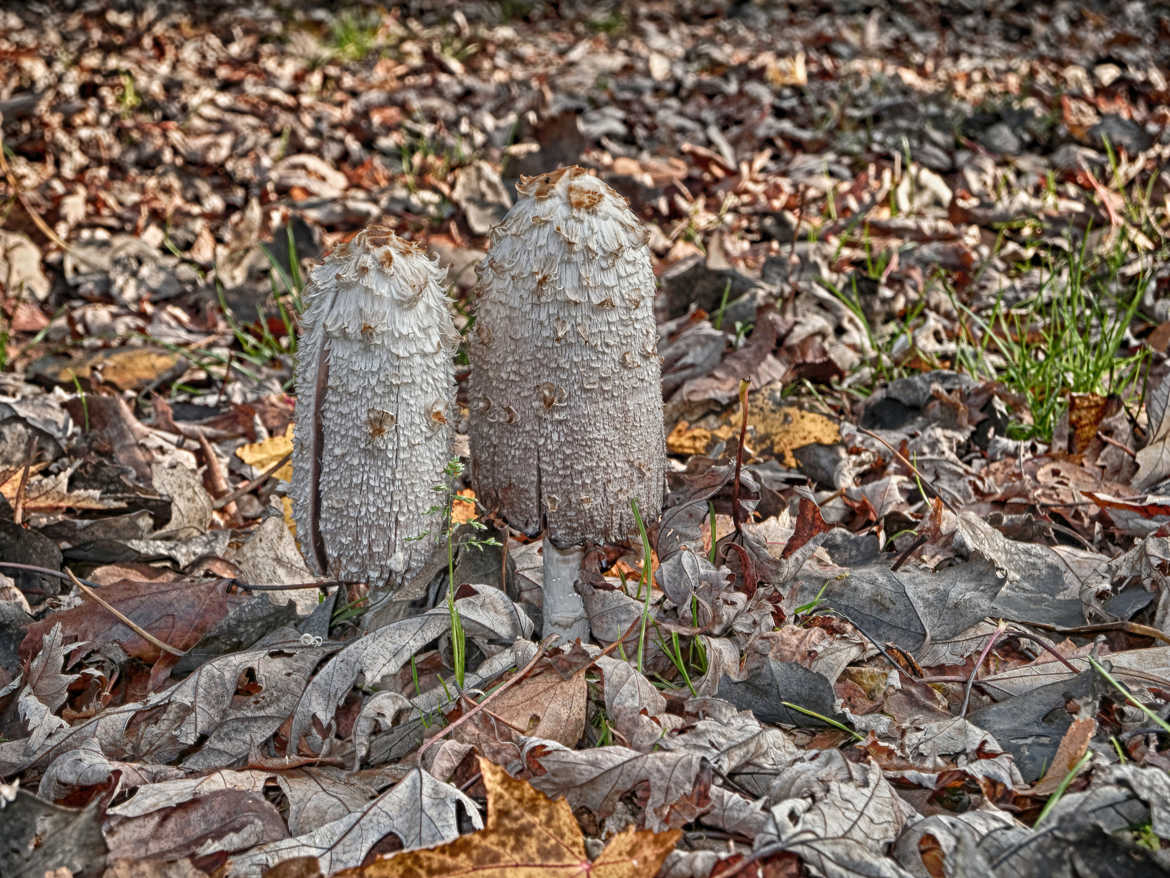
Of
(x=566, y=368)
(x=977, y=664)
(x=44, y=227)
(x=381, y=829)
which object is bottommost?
(x=381, y=829)

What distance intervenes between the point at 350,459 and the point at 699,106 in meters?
5.35

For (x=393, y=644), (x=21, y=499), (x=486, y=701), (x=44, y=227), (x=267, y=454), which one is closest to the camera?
(x=486, y=701)

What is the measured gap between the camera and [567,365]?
8.42 feet

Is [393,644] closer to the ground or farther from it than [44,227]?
closer to the ground

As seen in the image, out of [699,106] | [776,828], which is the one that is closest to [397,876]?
[776,828]

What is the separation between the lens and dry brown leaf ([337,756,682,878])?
6.44ft

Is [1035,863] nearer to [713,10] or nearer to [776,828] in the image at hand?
[776,828]

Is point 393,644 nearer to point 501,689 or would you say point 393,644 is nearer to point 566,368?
point 501,689

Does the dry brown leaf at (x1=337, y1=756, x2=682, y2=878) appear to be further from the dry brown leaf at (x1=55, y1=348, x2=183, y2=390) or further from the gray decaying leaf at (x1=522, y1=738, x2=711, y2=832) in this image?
the dry brown leaf at (x1=55, y1=348, x2=183, y2=390)

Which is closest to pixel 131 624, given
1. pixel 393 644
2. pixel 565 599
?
pixel 393 644

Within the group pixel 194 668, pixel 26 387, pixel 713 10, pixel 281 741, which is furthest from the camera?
pixel 713 10

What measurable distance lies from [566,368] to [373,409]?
0.49 m

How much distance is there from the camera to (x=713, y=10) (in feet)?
32.2

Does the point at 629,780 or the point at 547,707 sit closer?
the point at 629,780
